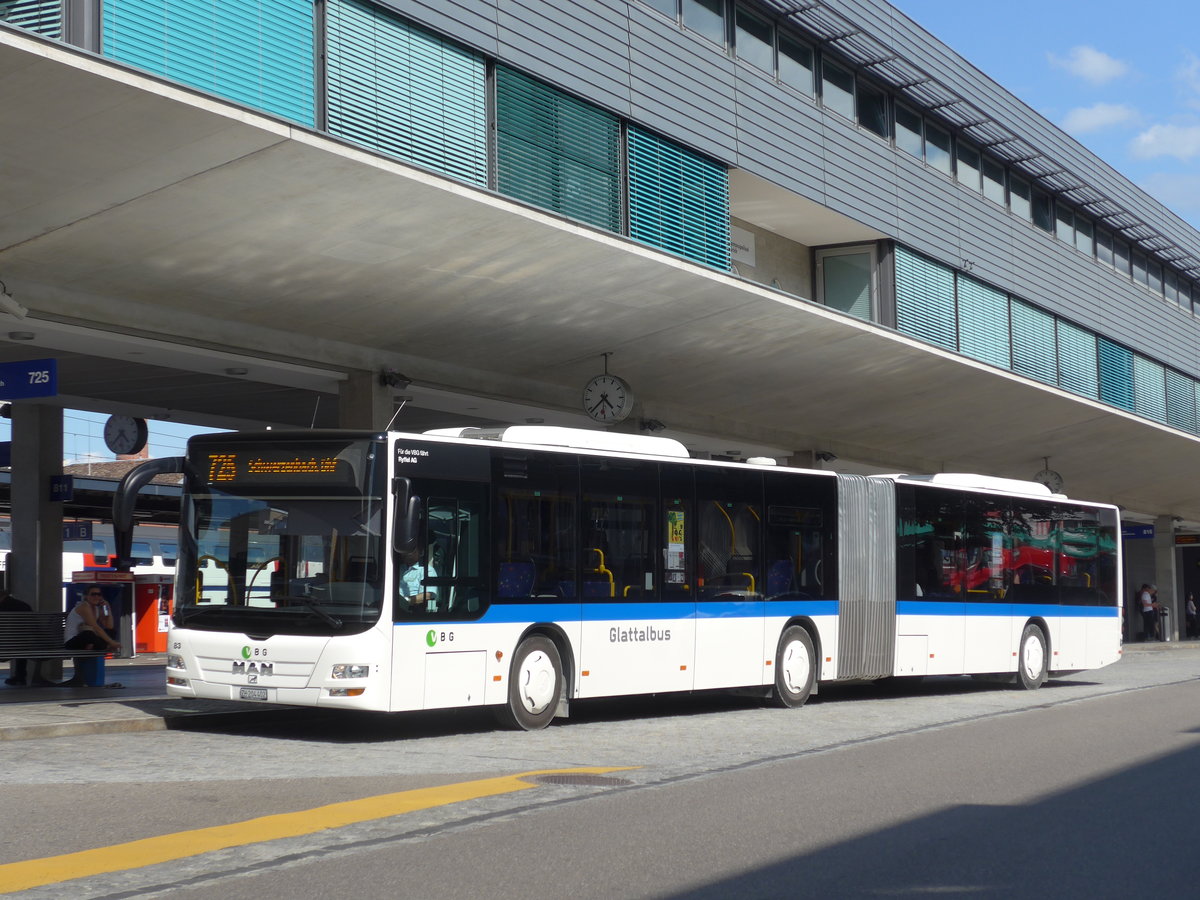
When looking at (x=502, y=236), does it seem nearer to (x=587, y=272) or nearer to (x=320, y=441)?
(x=587, y=272)

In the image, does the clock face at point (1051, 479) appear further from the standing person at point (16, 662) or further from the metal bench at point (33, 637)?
the standing person at point (16, 662)

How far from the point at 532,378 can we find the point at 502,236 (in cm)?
621

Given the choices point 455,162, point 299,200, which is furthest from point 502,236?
point 299,200

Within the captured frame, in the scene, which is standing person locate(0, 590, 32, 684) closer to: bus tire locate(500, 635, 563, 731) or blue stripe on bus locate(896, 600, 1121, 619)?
bus tire locate(500, 635, 563, 731)

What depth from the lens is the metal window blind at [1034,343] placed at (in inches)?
1242

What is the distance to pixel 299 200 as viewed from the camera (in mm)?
14945

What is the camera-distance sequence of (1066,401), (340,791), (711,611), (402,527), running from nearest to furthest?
(340,791) → (402,527) → (711,611) → (1066,401)

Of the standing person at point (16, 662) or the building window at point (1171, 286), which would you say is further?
the building window at point (1171, 286)

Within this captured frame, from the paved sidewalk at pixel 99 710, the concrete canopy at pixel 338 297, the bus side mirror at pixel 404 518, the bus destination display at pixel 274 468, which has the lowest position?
the paved sidewalk at pixel 99 710

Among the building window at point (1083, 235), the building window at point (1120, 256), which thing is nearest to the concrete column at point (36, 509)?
the building window at point (1083, 235)

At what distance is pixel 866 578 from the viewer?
18.5 meters

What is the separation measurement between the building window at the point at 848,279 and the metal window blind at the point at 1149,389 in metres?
13.8

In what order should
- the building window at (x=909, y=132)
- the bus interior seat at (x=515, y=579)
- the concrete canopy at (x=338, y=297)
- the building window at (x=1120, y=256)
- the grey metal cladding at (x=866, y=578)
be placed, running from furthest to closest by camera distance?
1. the building window at (x=1120, y=256)
2. the building window at (x=909, y=132)
3. the grey metal cladding at (x=866, y=578)
4. the bus interior seat at (x=515, y=579)
5. the concrete canopy at (x=338, y=297)

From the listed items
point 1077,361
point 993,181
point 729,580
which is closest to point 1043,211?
point 993,181
